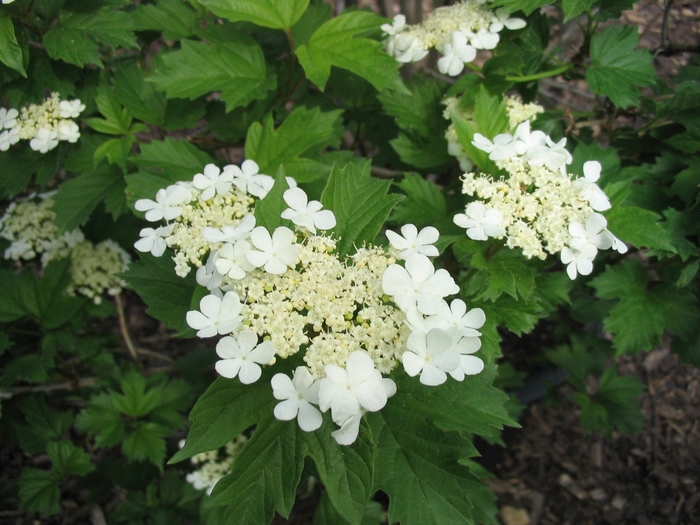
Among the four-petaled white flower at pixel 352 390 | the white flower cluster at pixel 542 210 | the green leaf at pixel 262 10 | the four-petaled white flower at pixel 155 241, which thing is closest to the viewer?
the four-petaled white flower at pixel 352 390

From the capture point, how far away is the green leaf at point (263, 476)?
59.0 inches

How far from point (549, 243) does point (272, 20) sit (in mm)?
1417

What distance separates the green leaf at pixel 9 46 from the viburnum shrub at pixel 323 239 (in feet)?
0.04

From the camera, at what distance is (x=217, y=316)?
56.1 inches

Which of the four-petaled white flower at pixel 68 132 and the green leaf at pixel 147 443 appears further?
the green leaf at pixel 147 443

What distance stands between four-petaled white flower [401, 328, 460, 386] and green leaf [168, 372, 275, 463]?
464 mm

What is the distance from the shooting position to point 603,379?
3260mm

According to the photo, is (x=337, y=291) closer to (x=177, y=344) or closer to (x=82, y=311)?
(x=82, y=311)

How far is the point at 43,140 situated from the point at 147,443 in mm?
1426

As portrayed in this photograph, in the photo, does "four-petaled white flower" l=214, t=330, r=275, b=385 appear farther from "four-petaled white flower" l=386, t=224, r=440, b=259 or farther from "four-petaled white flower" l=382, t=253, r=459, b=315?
"four-petaled white flower" l=386, t=224, r=440, b=259

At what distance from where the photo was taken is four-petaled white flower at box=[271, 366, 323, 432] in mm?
1368

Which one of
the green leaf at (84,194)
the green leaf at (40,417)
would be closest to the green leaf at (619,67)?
the green leaf at (84,194)

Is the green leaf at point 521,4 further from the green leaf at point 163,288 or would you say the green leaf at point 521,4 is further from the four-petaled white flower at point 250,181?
the green leaf at point 163,288

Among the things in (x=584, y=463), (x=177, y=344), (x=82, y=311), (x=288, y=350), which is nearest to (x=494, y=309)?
(x=288, y=350)
